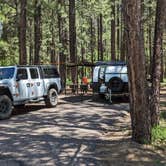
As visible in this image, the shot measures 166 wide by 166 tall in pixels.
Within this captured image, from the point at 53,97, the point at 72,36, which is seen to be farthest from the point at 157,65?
the point at 72,36

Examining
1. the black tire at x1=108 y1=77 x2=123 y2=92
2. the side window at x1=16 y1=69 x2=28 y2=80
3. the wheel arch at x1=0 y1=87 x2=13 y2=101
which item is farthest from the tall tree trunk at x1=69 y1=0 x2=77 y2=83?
the wheel arch at x1=0 y1=87 x2=13 y2=101

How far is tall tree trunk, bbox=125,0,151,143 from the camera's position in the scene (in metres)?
11.4

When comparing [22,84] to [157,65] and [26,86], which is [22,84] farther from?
[157,65]

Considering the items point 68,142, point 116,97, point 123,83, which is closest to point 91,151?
point 68,142

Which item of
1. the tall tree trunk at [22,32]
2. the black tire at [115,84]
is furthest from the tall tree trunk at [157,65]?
the tall tree trunk at [22,32]

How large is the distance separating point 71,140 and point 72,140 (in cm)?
3

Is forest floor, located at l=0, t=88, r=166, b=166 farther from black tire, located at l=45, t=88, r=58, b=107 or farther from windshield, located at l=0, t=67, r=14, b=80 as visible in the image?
windshield, located at l=0, t=67, r=14, b=80

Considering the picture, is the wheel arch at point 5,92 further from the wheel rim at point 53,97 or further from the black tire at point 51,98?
the wheel rim at point 53,97

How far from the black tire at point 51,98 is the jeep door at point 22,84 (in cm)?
202

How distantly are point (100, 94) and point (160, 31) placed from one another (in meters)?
12.4

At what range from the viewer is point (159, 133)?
12586mm

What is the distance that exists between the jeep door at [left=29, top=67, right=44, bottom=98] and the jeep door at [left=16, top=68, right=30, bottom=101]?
43 cm

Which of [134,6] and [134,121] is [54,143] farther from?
[134,6]

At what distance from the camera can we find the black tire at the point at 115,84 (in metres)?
24.1
